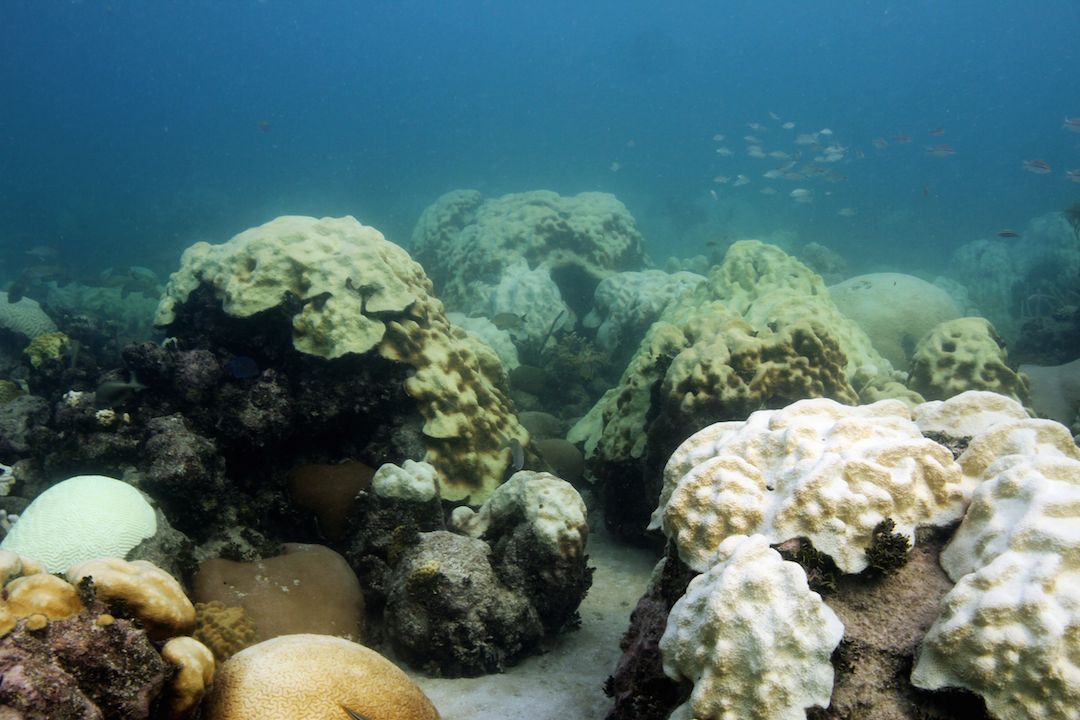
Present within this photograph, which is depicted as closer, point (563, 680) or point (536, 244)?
point (563, 680)

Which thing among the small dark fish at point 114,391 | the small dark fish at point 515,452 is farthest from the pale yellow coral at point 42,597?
the small dark fish at point 515,452

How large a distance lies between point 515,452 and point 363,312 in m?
2.25

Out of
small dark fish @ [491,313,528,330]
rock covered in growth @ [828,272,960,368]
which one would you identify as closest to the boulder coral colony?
small dark fish @ [491,313,528,330]

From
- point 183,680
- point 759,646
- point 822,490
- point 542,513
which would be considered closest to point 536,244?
point 542,513

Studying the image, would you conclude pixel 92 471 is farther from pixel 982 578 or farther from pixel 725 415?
pixel 982 578

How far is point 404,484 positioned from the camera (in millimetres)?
4844

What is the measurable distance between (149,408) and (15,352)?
9938mm

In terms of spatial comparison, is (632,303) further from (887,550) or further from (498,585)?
(887,550)

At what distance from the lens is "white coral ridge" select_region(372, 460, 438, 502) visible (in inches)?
191

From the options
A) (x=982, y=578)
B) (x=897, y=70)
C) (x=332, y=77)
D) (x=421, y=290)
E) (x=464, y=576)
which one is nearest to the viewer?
(x=982, y=578)

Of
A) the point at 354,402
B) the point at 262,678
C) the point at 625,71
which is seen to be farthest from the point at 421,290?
the point at 625,71

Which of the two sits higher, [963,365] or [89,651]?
[89,651]

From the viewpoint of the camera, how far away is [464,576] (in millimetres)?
4172

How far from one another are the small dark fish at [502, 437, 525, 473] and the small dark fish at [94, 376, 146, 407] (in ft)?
12.2
